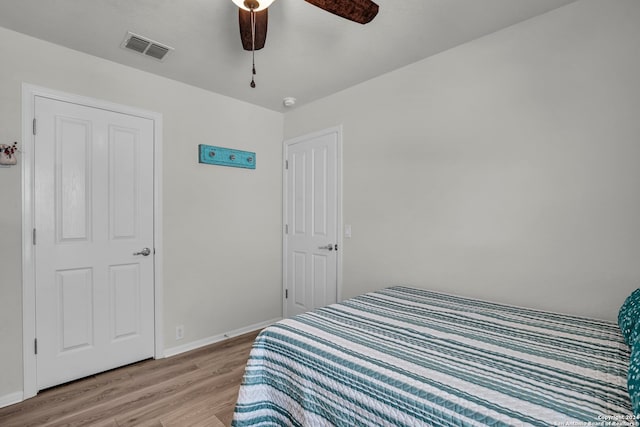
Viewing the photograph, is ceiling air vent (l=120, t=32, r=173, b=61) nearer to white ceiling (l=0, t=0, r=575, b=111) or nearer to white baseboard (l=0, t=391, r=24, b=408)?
white ceiling (l=0, t=0, r=575, b=111)

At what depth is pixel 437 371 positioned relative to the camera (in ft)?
3.64

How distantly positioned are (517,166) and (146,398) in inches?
113

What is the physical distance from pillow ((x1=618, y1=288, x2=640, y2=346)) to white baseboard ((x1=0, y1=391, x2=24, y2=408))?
3.35 m

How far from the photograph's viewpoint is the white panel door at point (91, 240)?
85.8 inches

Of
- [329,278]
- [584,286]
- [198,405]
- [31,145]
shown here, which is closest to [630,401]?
[584,286]

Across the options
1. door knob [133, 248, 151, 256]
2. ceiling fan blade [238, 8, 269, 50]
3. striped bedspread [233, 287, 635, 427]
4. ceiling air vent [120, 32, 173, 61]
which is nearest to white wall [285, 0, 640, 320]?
striped bedspread [233, 287, 635, 427]

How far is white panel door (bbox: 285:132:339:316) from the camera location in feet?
10.1

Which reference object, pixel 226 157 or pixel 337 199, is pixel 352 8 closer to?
pixel 337 199

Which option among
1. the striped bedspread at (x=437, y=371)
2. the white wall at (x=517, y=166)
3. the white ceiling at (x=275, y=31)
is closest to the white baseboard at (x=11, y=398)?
the striped bedspread at (x=437, y=371)

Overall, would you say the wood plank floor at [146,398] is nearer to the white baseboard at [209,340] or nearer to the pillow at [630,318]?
the white baseboard at [209,340]

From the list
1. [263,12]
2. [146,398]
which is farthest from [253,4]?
[146,398]

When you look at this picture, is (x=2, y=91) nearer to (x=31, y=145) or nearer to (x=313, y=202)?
(x=31, y=145)

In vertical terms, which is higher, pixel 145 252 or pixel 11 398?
pixel 145 252

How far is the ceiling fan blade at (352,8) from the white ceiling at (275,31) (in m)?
0.40
